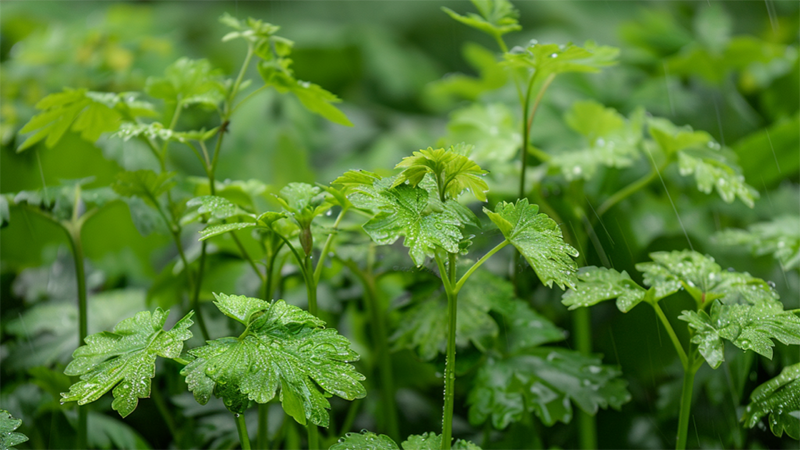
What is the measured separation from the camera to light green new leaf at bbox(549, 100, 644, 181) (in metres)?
0.84

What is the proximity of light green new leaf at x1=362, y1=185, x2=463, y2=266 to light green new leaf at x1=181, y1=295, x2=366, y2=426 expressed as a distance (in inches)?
4.3

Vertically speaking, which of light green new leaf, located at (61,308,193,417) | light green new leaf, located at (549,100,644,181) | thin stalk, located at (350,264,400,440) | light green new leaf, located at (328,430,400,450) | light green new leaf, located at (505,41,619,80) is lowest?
thin stalk, located at (350,264,400,440)

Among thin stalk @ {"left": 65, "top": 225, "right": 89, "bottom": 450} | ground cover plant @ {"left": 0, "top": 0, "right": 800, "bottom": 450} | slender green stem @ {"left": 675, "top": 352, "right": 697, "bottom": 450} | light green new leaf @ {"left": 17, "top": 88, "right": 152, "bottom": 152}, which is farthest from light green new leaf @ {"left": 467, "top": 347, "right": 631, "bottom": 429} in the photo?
light green new leaf @ {"left": 17, "top": 88, "right": 152, "bottom": 152}

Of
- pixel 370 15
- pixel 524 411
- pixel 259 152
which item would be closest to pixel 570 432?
pixel 524 411

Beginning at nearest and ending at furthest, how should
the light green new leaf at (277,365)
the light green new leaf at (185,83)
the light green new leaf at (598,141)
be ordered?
the light green new leaf at (277,365) → the light green new leaf at (185,83) → the light green new leaf at (598,141)

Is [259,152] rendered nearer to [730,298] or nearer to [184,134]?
[184,134]

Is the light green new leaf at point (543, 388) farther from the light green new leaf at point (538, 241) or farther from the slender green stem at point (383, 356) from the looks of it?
the light green new leaf at point (538, 241)

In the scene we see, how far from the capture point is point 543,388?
73 centimetres

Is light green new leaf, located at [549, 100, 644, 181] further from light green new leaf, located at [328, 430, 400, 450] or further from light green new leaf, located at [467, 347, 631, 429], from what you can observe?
light green new leaf, located at [328, 430, 400, 450]

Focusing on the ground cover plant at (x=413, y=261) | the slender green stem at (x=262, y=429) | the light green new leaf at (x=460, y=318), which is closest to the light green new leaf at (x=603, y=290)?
the ground cover plant at (x=413, y=261)

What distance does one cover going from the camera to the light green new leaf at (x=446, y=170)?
1.71 ft

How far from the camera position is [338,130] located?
1.75 m

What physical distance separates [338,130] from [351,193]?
125 cm

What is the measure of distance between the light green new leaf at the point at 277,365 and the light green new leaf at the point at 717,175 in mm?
566
